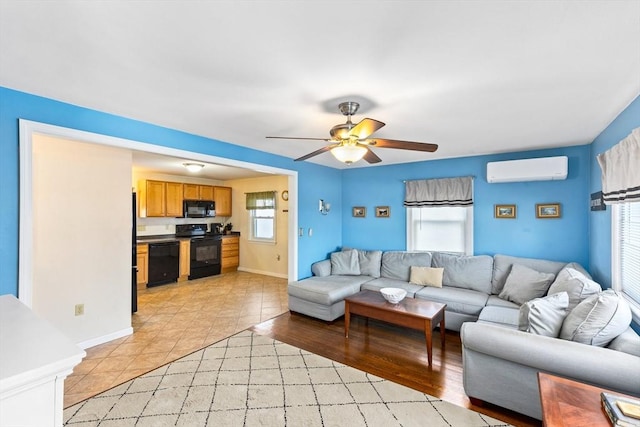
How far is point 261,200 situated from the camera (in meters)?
6.81

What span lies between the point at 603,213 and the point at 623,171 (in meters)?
1.07

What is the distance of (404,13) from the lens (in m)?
1.31

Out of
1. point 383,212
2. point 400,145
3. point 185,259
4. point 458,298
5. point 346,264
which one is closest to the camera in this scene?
point 400,145

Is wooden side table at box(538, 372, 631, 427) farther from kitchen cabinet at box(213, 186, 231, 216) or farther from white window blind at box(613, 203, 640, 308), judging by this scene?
kitchen cabinet at box(213, 186, 231, 216)

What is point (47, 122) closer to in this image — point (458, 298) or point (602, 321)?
point (602, 321)

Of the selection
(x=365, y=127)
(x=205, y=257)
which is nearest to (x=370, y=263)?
(x=365, y=127)

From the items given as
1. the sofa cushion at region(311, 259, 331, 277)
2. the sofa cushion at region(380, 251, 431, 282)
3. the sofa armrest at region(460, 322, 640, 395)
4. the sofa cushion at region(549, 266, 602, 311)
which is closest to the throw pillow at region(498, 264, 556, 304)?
the sofa cushion at region(549, 266, 602, 311)

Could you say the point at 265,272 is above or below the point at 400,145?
below

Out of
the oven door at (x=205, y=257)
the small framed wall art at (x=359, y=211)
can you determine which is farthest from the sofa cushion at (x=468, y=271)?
the oven door at (x=205, y=257)

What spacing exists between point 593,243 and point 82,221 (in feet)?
19.5

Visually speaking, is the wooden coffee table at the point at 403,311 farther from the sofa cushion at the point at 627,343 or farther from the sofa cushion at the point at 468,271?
the sofa cushion at the point at 627,343

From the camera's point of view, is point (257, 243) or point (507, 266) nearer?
point (507, 266)

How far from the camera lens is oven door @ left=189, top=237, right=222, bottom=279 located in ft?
20.6

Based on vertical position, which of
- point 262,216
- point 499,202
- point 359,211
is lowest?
point 262,216
